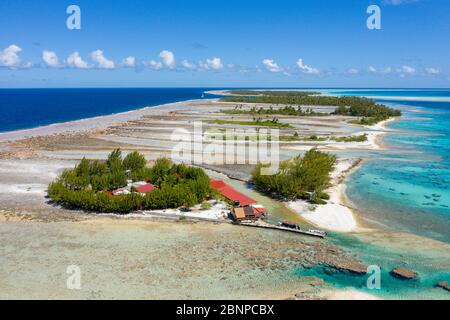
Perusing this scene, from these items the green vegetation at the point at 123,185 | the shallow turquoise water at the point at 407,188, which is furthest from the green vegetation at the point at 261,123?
the green vegetation at the point at 123,185

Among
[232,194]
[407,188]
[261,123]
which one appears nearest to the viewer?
[232,194]

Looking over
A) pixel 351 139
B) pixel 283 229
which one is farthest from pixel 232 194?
pixel 351 139

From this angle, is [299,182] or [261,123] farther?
[261,123]

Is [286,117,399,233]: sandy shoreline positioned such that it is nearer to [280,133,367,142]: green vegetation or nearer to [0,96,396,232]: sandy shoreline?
[0,96,396,232]: sandy shoreline

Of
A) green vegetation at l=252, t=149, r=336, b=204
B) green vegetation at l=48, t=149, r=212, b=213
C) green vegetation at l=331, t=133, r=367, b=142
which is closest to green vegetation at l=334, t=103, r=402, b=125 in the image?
green vegetation at l=331, t=133, r=367, b=142

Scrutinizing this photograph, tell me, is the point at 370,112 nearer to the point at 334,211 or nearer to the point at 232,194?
the point at 334,211
